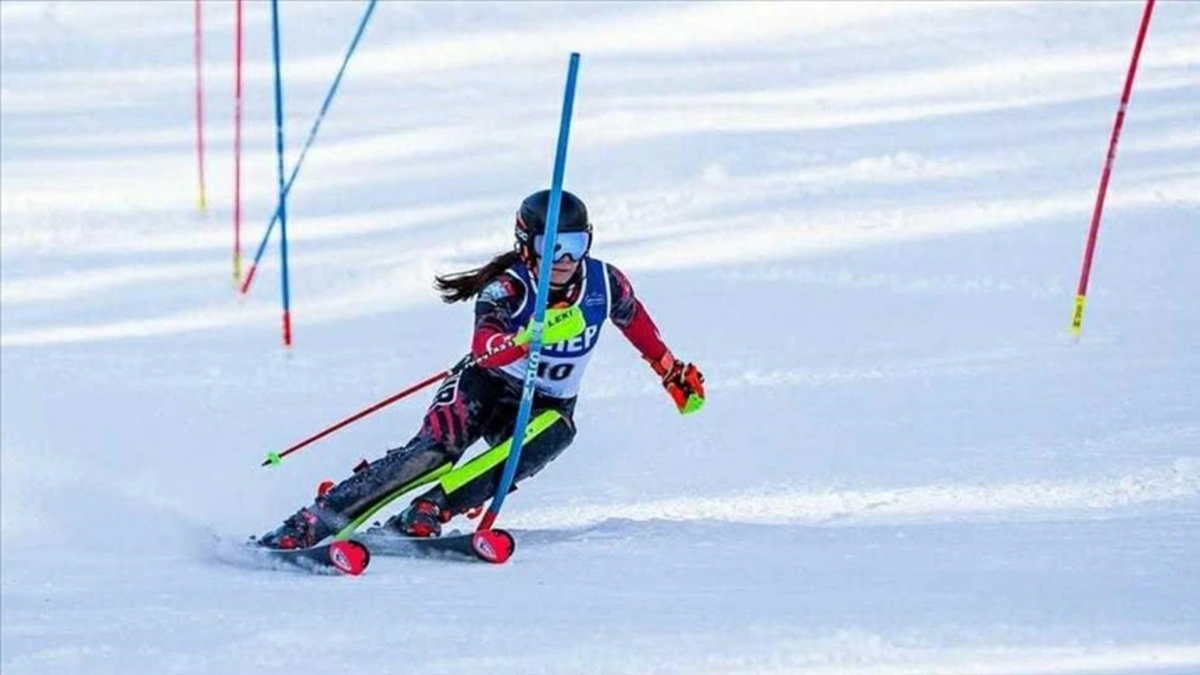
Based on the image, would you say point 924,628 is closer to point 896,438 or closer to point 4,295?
point 896,438

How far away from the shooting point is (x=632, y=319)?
7.33 m

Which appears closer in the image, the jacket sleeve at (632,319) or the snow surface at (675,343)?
the snow surface at (675,343)

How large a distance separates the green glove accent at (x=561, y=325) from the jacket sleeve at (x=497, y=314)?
0.07 m

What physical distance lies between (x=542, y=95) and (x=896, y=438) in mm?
9850

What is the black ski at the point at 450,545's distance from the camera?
653cm

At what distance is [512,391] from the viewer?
7211 mm

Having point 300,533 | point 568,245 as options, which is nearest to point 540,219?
point 568,245

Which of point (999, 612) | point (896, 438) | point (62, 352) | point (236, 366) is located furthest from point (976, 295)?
point (999, 612)

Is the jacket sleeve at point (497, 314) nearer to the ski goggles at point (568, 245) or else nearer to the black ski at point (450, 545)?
the ski goggles at point (568, 245)

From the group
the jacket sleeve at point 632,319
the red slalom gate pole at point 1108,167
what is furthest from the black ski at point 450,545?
the red slalom gate pole at point 1108,167

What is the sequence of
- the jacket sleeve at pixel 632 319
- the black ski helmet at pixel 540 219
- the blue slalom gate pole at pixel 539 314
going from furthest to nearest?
the jacket sleeve at pixel 632 319, the black ski helmet at pixel 540 219, the blue slalom gate pole at pixel 539 314

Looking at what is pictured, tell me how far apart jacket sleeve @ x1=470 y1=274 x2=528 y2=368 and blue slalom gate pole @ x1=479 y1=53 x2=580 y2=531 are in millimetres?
59

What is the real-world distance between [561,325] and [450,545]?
74 cm

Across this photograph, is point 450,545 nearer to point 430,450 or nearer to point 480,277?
point 430,450
